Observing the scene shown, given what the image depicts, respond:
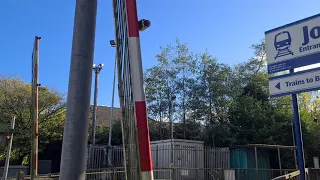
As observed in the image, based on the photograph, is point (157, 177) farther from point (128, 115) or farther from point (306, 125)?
point (128, 115)

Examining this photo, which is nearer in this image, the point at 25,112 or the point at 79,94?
the point at 79,94

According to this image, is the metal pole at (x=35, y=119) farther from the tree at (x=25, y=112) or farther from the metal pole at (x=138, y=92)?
the tree at (x=25, y=112)

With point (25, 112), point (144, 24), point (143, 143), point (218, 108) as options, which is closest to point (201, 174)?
point (218, 108)

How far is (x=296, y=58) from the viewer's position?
17.7ft

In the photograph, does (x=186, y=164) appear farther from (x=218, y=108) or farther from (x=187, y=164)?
(x=218, y=108)

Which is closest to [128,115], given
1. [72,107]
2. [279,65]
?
[72,107]

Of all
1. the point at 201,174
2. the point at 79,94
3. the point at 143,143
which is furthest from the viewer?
the point at 201,174

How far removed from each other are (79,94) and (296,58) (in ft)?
11.6

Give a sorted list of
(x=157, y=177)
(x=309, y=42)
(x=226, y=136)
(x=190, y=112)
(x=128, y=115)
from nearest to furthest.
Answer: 1. (x=128, y=115)
2. (x=309, y=42)
3. (x=157, y=177)
4. (x=226, y=136)
5. (x=190, y=112)

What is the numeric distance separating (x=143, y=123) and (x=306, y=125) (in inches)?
875

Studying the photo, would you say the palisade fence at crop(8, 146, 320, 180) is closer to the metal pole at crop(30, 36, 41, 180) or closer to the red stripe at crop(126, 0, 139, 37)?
the metal pole at crop(30, 36, 41, 180)

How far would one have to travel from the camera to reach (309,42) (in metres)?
5.35

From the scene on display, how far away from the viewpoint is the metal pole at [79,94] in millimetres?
3406

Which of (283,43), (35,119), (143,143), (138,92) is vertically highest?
(283,43)
